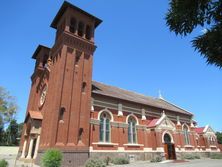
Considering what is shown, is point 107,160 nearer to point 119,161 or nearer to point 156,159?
point 119,161

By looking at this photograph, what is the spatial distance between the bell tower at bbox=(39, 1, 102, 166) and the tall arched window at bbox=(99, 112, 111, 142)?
276cm

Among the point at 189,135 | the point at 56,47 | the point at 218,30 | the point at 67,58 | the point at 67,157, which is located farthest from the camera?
the point at 189,135

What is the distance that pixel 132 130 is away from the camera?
1121 inches

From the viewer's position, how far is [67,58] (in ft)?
80.4

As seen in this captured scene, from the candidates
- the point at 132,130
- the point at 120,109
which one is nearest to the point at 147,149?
the point at 132,130

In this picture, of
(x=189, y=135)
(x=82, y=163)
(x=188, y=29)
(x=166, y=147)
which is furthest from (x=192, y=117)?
(x=188, y=29)

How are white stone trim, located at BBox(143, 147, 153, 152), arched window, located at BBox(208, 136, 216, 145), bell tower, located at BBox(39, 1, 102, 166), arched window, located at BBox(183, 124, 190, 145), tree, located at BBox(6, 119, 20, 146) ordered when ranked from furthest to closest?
1. tree, located at BBox(6, 119, 20, 146)
2. arched window, located at BBox(208, 136, 216, 145)
3. arched window, located at BBox(183, 124, 190, 145)
4. white stone trim, located at BBox(143, 147, 153, 152)
5. bell tower, located at BBox(39, 1, 102, 166)

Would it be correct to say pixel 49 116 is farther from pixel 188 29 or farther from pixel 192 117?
pixel 192 117

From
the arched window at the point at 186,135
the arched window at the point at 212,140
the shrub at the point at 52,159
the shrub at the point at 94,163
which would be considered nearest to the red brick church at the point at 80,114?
the shrub at the point at 94,163

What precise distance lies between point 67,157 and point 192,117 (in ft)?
94.5

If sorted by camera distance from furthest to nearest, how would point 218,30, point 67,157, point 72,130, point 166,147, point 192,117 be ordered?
point 192,117
point 166,147
point 72,130
point 67,157
point 218,30

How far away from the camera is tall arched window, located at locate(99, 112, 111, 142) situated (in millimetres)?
24833

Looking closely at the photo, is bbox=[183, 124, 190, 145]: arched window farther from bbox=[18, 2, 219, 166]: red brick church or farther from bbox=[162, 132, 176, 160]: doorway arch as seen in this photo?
bbox=[162, 132, 176, 160]: doorway arch

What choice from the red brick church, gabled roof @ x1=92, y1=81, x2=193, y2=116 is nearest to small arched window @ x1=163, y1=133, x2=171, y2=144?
the red brick church
